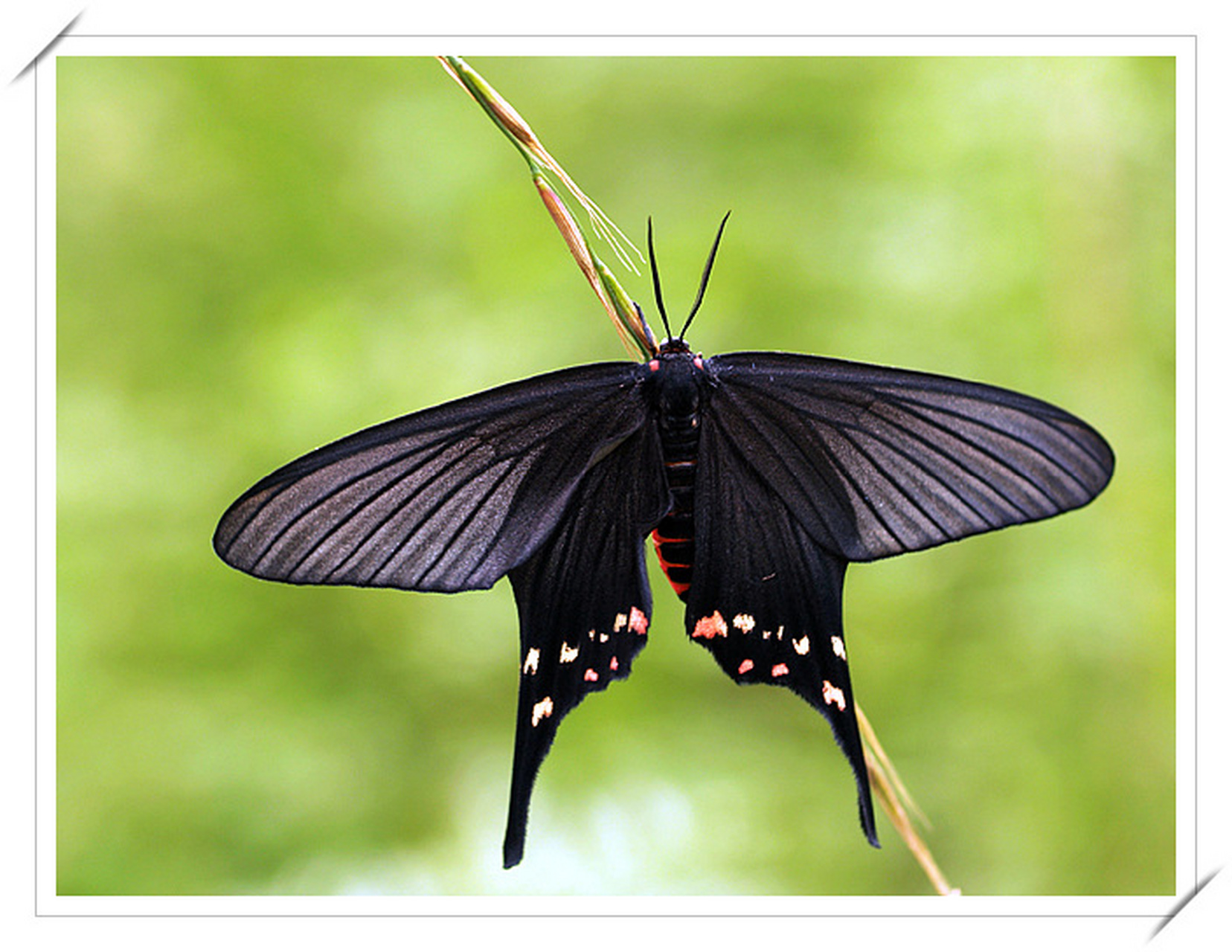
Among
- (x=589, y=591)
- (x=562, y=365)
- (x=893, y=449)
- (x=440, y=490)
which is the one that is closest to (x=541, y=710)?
(x=589, y=591)

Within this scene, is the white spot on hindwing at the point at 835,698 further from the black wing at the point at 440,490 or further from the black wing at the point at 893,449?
the black wing at the point at 440,490

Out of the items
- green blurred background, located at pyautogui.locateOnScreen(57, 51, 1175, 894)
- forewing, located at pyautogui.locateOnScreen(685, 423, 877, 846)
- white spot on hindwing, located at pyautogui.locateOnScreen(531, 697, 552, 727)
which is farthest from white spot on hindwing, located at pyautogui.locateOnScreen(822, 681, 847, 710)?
green blurred background, located at pyautogui.locateOnScreen(57, 51, 1175, 894)

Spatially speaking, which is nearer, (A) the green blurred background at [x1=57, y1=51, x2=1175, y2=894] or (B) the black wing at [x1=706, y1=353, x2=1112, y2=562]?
(B) the black wing at [x1=706, y1=353, x2=1112, y2=562]

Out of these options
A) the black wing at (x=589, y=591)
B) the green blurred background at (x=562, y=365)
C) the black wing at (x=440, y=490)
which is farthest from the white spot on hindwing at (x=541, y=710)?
the green blurred background at (x=562, y=365)

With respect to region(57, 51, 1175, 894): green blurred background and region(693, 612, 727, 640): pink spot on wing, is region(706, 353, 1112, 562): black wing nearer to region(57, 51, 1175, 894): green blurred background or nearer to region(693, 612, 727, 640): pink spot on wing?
region(693, 612, 727, 640): pink spot on wing

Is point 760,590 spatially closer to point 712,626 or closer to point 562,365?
point 712,626
